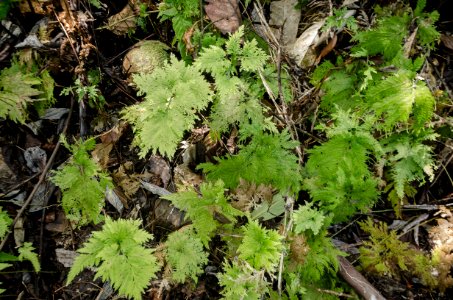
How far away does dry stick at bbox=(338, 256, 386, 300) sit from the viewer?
257 centimetres

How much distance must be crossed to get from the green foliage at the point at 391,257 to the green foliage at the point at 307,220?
60 centimetres

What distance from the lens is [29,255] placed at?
2846 millimetres

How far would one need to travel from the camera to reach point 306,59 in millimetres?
3238

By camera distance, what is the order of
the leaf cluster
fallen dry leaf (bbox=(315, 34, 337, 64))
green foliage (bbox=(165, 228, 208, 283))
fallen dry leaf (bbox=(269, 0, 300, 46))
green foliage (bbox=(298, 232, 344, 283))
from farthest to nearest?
1. fallen dry leaf (bbox=(269, 0, 300, 46))
2. fallen dry leaf (bbox=(315, 34, 337, 64))
3. green foliage (bbox=(165, 228, 208, 283))
4. green foliage (bbox=(298, 232, 344, 283))
5. the leaf cluster

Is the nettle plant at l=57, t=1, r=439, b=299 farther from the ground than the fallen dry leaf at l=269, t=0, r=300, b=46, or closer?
closer

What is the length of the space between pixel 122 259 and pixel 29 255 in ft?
4.16

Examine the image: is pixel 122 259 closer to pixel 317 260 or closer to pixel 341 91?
pixel 317 260

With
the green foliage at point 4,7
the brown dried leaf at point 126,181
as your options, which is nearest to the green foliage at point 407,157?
the brown dried leaf at point 126,181

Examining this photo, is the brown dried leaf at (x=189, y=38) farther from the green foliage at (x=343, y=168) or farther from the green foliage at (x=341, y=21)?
the green foliage at (x=343, y=168)

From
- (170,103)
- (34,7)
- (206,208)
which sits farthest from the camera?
(34,7)

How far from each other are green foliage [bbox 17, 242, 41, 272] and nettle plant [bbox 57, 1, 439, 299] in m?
0.85

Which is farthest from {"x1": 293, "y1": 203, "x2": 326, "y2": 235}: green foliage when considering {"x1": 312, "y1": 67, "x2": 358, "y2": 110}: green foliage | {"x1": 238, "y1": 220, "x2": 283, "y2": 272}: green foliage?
{"x1": 312, "y1": 67, "x2": 358, "y2": 110}: green foliage

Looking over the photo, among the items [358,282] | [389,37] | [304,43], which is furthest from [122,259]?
[389,37]

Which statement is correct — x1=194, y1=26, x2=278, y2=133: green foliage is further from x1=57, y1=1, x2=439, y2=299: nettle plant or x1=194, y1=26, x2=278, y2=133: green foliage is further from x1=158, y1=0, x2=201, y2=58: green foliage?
x1=158, y1=0, x2=201, y2=58: green foliage
